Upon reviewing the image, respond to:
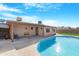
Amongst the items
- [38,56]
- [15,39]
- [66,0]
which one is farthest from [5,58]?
[66,0]

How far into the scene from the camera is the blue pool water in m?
8.16

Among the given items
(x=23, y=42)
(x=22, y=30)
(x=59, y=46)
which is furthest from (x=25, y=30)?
(x=59, y=46)

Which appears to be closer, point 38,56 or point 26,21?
point 38,56

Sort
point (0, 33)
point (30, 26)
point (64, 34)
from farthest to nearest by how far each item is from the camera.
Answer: point (64, 34) < point (30, 26) < point (0, 33)

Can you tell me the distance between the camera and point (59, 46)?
992 centimetres

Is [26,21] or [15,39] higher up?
[26,21]

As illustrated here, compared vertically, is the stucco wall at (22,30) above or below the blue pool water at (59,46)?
above

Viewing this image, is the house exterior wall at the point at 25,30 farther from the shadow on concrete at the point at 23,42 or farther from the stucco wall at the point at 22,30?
the shadow on concrete at the point at 23,42

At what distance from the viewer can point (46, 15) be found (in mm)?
9711

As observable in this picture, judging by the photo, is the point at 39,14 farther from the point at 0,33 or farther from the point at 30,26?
the point at 0,33

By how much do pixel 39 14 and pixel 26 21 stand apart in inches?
61.5

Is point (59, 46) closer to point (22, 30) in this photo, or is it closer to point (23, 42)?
point (23, 42)

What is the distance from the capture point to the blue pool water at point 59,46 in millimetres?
8164

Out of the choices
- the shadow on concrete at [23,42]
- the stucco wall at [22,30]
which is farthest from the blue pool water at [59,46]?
the stucco wall at [22,30]
